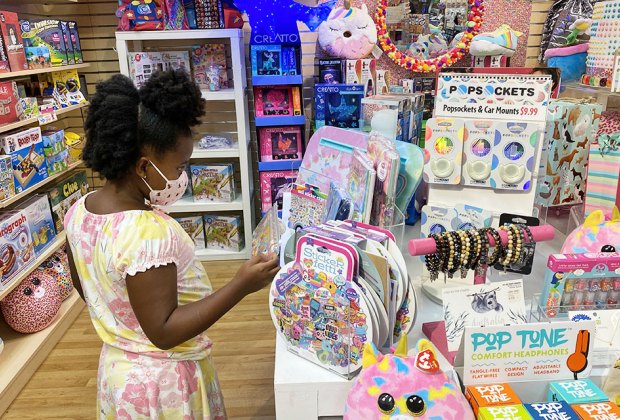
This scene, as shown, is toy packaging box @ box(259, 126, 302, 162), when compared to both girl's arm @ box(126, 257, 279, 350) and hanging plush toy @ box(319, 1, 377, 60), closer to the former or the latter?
hanging plush toy @ box(319, 1, 377, 60)

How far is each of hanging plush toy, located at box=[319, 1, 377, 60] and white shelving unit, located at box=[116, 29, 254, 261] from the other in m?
0.66

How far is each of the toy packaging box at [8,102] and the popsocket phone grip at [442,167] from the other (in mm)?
2340

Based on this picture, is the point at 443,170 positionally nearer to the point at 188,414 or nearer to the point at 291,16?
the point at 188,414

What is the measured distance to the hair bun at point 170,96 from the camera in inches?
44.8

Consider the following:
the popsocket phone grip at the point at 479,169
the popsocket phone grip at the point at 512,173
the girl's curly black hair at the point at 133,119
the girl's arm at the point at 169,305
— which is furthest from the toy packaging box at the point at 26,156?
A: the popsocket phone grip at the point at 512,173

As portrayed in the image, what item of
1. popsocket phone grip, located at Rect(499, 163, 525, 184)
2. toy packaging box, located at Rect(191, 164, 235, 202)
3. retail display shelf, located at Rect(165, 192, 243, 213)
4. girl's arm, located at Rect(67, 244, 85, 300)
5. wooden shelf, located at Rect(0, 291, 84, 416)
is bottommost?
wooden shelf, located at Rect(0, 291, 84, 416)

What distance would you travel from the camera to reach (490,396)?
1.01m

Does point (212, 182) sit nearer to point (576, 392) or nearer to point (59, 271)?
point (59, 271)

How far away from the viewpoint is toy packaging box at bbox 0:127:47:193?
2730 mm

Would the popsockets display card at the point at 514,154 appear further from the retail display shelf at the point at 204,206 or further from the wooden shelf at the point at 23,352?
the retail display shelf at the point at 204,206

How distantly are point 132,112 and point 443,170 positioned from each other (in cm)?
104

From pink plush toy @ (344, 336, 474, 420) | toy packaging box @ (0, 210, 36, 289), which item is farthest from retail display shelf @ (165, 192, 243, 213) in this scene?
pink plush toy @ (344, 336, 474, 420)

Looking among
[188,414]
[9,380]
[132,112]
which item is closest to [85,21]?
[9,380]

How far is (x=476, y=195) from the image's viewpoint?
173cm
